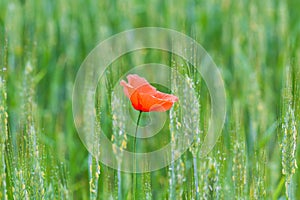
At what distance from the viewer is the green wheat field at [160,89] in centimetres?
127

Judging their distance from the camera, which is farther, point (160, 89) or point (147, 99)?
point (160, 89)

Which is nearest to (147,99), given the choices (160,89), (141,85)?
(141,85)

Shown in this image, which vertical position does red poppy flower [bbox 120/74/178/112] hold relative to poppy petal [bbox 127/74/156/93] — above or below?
below

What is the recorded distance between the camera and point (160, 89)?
2.11m

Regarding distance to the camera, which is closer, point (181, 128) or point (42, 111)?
point (181, 128)

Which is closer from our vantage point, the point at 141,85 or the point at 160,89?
the point at 141,85

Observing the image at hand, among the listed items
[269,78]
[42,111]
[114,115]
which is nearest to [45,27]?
[42,111]

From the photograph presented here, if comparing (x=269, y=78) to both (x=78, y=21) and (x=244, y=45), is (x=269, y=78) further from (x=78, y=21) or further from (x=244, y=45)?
(x=78, y=21)

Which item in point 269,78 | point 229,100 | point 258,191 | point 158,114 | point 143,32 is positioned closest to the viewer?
point 258,191

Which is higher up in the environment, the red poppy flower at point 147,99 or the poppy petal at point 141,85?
the poppy petal at point 141,85

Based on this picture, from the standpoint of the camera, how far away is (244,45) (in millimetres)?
2695

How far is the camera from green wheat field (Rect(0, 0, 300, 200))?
4.17ft

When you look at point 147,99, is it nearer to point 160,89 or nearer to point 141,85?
point 141,85

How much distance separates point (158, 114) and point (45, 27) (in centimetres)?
100
